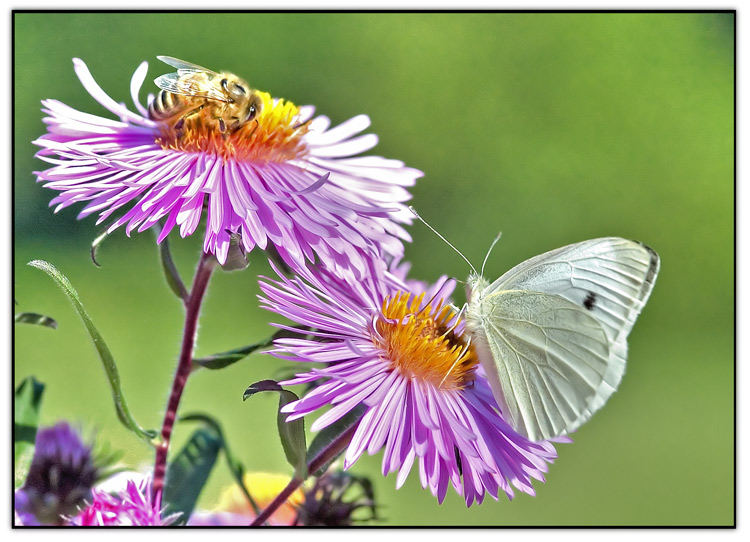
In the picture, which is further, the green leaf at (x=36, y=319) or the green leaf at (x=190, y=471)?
the green leaf at (x=190, y=471)

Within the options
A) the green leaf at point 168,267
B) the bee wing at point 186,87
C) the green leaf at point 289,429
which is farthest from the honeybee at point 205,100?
the green leaf at point 289,429

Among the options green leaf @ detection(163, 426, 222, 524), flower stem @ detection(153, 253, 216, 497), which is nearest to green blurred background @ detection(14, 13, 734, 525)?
green leaf @ detection(163, 426, 222, 524)

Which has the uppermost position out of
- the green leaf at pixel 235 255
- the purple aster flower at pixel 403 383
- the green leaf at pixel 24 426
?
the green leaf at pixel 235 255

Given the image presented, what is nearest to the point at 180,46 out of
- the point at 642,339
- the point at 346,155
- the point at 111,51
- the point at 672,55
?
the point at 111,51

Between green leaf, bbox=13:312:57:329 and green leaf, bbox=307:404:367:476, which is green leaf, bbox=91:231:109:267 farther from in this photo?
green leaf, bbox=307:404:367:476

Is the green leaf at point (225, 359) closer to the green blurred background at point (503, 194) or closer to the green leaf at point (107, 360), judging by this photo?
the green leaf at point (107, 360)

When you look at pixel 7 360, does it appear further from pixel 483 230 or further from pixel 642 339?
pixel 642 339

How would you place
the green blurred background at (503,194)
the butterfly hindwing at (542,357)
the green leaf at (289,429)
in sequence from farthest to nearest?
the green blurred background at (503,194) → the butterfly hindwing at (542,357) → the green leaf at (289,429)
